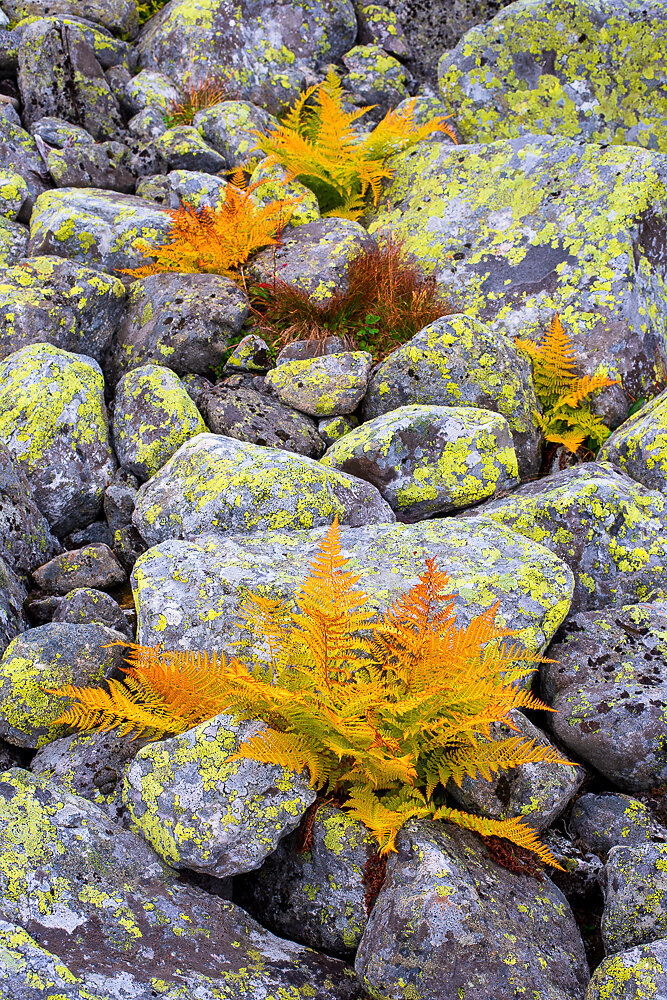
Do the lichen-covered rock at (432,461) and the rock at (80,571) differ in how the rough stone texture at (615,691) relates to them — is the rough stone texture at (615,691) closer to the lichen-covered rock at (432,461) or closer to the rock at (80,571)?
the lichen-covered rock at (432,461)

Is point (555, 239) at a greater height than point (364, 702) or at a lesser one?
greater

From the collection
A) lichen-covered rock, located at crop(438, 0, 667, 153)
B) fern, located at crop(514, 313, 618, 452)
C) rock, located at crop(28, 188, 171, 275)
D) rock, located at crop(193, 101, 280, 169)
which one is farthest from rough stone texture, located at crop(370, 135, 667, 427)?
rock, located at crop(28, 188, 171, 275)

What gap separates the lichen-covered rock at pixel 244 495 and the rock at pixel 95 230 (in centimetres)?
285

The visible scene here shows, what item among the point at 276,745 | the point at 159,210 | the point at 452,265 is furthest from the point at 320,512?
the point at 159,210

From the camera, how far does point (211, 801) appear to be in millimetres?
3387

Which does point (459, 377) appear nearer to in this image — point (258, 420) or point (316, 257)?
point (258, 420)

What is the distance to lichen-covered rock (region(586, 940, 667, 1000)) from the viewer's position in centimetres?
287

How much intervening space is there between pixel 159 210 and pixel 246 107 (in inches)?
96.6

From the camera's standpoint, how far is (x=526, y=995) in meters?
3.05

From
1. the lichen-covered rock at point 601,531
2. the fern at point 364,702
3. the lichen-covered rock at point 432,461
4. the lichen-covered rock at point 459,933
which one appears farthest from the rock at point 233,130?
the lichen-covered rock at point 459,933

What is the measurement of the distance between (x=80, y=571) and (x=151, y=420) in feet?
4.52

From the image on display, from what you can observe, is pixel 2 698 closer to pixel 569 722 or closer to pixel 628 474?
pixel 569 722

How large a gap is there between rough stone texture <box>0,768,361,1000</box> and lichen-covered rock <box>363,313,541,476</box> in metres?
3.91

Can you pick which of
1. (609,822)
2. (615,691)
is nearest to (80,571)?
(615,691)
